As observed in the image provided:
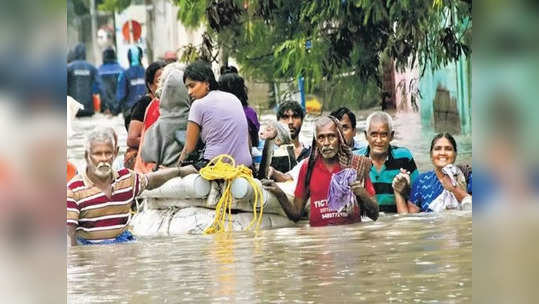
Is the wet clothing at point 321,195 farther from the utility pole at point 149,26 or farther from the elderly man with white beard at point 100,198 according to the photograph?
the utility pole at point 149,26

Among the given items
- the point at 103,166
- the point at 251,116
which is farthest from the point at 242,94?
the point at 103,166

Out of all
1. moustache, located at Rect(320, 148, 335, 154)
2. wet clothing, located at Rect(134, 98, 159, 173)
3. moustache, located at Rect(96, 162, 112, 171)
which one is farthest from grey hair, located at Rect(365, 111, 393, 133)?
moustache, located at Rect(96, 162, 112, 171)

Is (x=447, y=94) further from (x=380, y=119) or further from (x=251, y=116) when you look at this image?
(x=251, y=116)

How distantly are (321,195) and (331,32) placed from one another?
2.63 metres

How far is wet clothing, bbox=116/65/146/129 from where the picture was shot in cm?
1284

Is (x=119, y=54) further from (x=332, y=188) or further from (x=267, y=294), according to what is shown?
(x=267, y=294)

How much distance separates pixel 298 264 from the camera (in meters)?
9.80

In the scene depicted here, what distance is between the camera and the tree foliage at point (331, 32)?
43.2 feet

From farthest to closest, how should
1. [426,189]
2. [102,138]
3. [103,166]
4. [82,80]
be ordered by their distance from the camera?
[82,80], [426,189], [102,138], [103,166]

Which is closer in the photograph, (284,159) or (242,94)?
(284,159)
